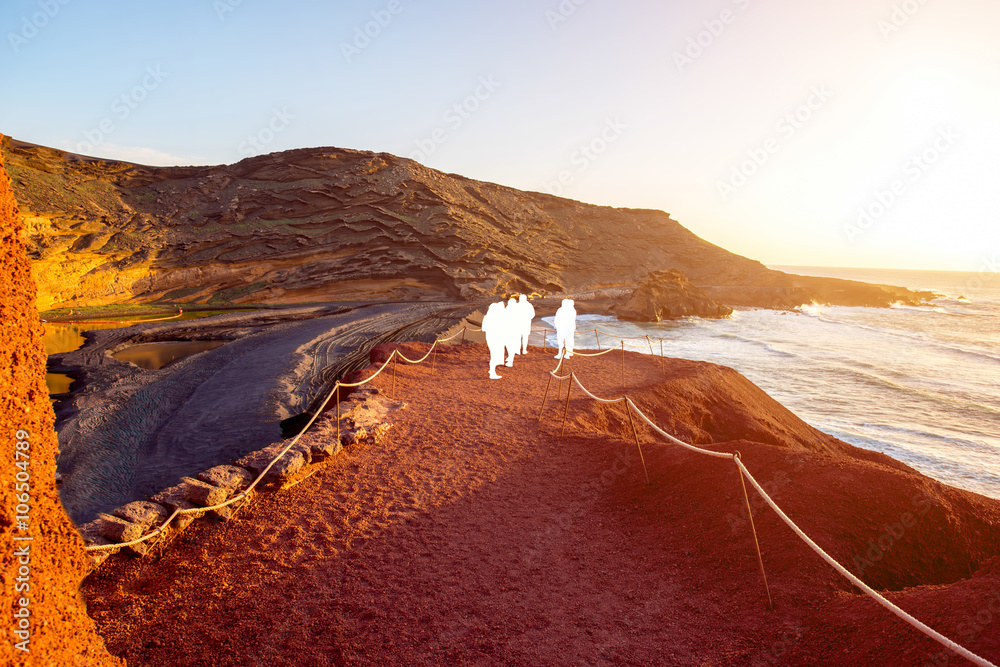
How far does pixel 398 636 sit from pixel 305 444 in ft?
13.5

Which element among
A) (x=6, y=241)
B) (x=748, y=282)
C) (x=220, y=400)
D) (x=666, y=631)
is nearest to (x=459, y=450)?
(x=666, y=631)

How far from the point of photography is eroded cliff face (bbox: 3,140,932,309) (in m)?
30.6

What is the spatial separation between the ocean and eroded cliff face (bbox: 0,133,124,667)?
1516 cm

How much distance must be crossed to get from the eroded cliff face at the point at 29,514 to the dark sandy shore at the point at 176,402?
7071 millimetres

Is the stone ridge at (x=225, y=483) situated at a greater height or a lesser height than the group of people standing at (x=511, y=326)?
lesser

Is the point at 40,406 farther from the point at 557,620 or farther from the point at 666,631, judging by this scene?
the point at 666,631

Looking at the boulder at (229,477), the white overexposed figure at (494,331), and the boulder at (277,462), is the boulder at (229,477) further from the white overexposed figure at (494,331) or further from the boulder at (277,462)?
the white overexposed figure at (494,331)

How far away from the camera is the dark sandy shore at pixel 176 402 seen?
31.0ft

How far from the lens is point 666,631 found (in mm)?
3807

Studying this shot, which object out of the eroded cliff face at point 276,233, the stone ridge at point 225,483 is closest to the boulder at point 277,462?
the stone ridge at point 225,483

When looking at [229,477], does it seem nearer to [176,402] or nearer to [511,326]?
[511,326]

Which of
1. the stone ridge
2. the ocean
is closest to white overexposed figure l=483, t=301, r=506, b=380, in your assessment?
the stone ridge

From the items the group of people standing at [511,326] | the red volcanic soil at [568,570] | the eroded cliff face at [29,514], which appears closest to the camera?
the eroded cliff face at [29,514]

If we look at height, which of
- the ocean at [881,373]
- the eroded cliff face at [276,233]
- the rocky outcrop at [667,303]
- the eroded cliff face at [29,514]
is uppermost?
the eroded cliff face at [276,233]
